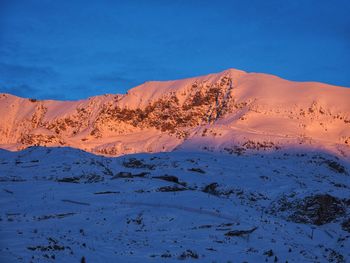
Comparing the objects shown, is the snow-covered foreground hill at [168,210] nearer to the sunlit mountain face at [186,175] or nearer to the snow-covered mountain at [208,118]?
the sunlit mountain face at [186,175]

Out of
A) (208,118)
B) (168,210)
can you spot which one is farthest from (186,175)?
(208,118)

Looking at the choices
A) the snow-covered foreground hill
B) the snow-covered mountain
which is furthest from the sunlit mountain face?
the snow-covered mountain

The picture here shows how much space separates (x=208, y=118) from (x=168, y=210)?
1718 inches

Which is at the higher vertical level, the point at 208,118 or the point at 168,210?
the point at 208,118

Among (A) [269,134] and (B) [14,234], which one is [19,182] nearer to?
(B) [14,234]

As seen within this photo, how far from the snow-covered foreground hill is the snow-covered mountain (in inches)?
416

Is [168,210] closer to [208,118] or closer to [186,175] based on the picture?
[186,175]

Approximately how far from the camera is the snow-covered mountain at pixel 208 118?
56656 mm

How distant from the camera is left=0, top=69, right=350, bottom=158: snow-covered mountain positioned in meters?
56.7

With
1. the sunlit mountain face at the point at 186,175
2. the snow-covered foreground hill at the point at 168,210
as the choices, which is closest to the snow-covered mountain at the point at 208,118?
the sunlit mountain face at the point at 186,175

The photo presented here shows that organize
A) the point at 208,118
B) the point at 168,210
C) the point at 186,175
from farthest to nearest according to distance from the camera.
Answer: the point at 208,118 → the point at 186,175 → the point at 168,210

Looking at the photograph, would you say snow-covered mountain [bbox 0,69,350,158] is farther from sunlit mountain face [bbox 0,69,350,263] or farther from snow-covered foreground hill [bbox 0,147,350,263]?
snow-covered foreground hill [bbox 0,147,350,263]

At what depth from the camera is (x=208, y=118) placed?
67.8 m

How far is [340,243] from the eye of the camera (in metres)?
22.7
